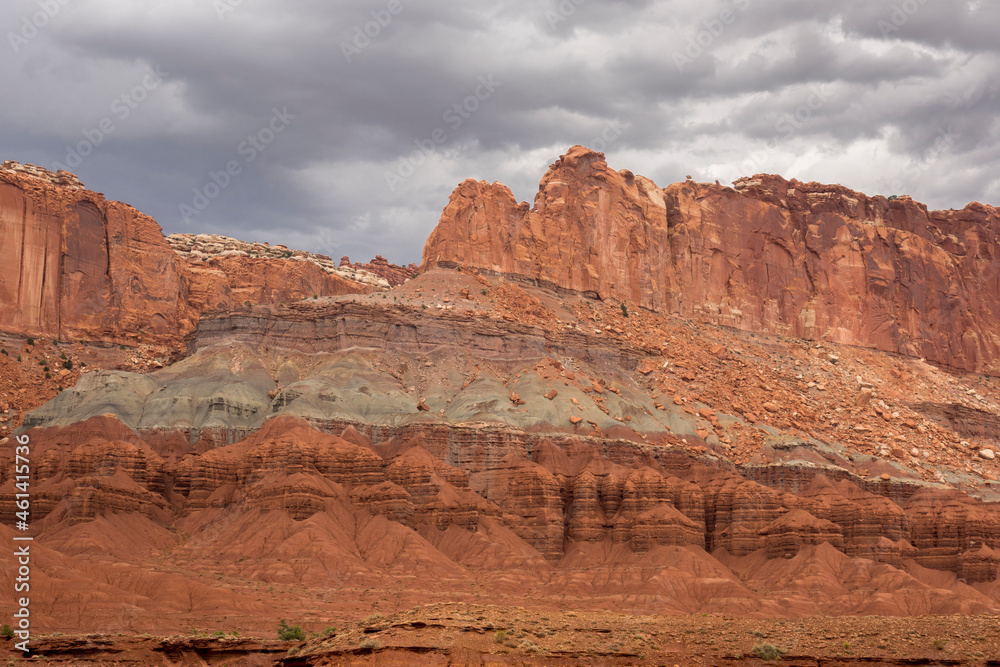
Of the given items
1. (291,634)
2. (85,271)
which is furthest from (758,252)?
(291,634)

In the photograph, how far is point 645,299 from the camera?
432 ft

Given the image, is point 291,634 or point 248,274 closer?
point 291,634

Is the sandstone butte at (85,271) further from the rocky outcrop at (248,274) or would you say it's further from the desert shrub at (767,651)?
the desert shrub at (767,651)

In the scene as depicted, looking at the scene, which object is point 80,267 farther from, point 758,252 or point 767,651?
point 767,651

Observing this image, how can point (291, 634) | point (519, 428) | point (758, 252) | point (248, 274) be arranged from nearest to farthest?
point (291, 634), point (519, 428), point (758, 252), point (248, 274)

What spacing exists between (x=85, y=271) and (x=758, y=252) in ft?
260

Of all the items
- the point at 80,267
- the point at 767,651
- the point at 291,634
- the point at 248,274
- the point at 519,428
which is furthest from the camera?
the point at 248,274

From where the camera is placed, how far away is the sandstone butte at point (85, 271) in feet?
383

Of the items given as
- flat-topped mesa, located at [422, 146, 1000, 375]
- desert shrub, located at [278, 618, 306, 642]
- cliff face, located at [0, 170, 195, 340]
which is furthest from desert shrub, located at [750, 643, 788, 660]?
cliff face, located at [0, 170, 195, 340]

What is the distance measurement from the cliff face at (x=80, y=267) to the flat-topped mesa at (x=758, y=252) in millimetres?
31906

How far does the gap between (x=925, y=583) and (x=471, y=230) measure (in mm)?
59466

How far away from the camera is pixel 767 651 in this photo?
42.5 m

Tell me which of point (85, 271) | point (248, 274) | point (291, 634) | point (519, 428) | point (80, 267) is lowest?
point (291, 634)

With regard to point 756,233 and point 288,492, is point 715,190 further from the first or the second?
point 288,492
